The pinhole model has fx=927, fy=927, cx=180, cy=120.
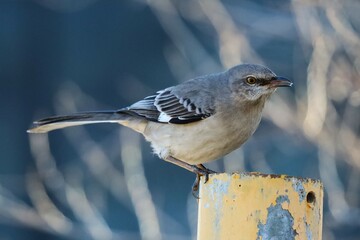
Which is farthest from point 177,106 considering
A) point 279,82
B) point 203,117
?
point 279,82

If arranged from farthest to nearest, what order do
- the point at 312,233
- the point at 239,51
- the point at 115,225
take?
1. the point at 115,225
2. the point at 239,51
3. the point at 312,233

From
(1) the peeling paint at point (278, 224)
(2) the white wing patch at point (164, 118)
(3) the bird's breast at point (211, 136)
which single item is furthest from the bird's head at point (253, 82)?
(1) the peeling paint at point (278, 224)

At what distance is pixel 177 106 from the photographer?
21.4ft

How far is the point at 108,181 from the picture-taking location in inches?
371

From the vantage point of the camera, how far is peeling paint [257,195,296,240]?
423 centimetres

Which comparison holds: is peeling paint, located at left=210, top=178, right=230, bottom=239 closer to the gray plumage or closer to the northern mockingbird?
the northern mockingbird

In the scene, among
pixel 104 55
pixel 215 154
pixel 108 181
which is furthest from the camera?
pixel 104 55

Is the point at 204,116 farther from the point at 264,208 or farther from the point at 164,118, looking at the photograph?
the point at 264,208

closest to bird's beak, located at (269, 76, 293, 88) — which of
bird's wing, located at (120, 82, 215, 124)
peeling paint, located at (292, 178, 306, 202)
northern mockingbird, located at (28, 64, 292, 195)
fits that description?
northern mockingbird, located at (28, 64, 292, 195)

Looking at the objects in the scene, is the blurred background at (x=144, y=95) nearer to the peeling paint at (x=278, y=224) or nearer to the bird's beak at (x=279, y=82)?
the bird's beak at (x=279, y=82)

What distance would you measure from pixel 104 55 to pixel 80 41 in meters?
0.47

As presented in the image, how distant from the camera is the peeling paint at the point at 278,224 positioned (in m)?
4.23

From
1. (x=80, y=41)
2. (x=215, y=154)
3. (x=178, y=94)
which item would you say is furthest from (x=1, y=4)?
(x=215, y=154)

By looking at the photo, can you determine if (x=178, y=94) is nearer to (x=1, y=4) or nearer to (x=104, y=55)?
(x=104, y=55)
